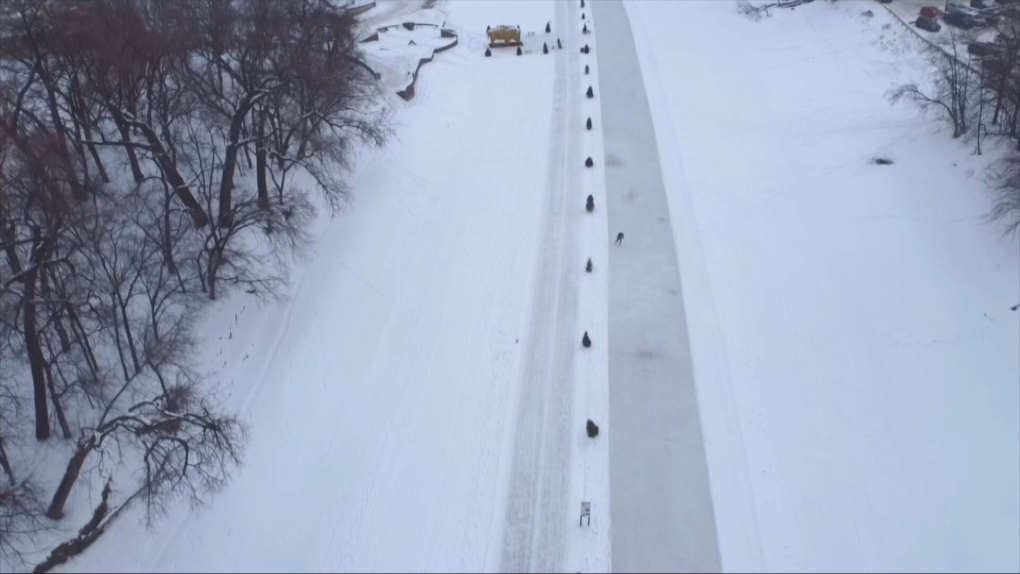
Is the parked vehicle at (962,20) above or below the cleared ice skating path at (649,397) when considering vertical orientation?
above

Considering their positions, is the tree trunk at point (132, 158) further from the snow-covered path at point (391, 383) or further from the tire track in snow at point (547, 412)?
the tire track in snow at point (547, 412)

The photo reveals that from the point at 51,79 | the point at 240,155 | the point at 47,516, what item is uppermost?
the point at 51,79

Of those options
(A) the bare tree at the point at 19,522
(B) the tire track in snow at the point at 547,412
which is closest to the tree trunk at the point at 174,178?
(A) the bare tree at the point at 19,522

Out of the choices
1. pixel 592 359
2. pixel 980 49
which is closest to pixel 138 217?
pixel 592 359

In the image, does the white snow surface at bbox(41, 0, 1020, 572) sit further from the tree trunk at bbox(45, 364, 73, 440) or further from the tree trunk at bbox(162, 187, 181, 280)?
the tree trunk at bbox(45, 364, 73, 440)

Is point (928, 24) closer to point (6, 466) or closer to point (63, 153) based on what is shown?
point (63, 153)

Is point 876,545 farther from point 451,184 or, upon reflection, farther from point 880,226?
point 451,184

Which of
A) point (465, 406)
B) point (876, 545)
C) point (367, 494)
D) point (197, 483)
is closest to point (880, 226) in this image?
point (876, 545)
